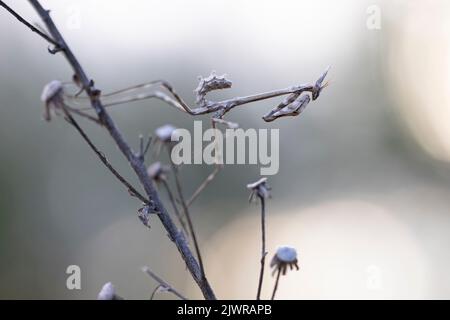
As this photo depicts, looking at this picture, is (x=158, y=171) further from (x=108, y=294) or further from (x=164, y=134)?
(x=108, y=294)

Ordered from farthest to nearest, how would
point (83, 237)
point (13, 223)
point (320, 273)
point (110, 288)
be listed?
1. point (83, 237)
2. point (13, 223)
3. point (320, 273)
4. point (110, 288)

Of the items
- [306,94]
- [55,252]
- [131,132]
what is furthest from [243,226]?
[306,94]

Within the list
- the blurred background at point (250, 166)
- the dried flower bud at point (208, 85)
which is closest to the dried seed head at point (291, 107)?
the dried flower bud at point (208, 85)

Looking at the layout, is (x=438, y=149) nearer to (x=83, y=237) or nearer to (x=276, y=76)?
(x=276, y=76)

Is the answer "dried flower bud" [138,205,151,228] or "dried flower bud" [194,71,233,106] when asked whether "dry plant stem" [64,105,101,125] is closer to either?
"dried flower bud" [138,205,151,228]

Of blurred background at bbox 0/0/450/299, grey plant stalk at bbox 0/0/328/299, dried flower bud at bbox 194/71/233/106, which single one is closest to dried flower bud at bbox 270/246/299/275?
grey plant stalk at bbox 0/0/328/299
